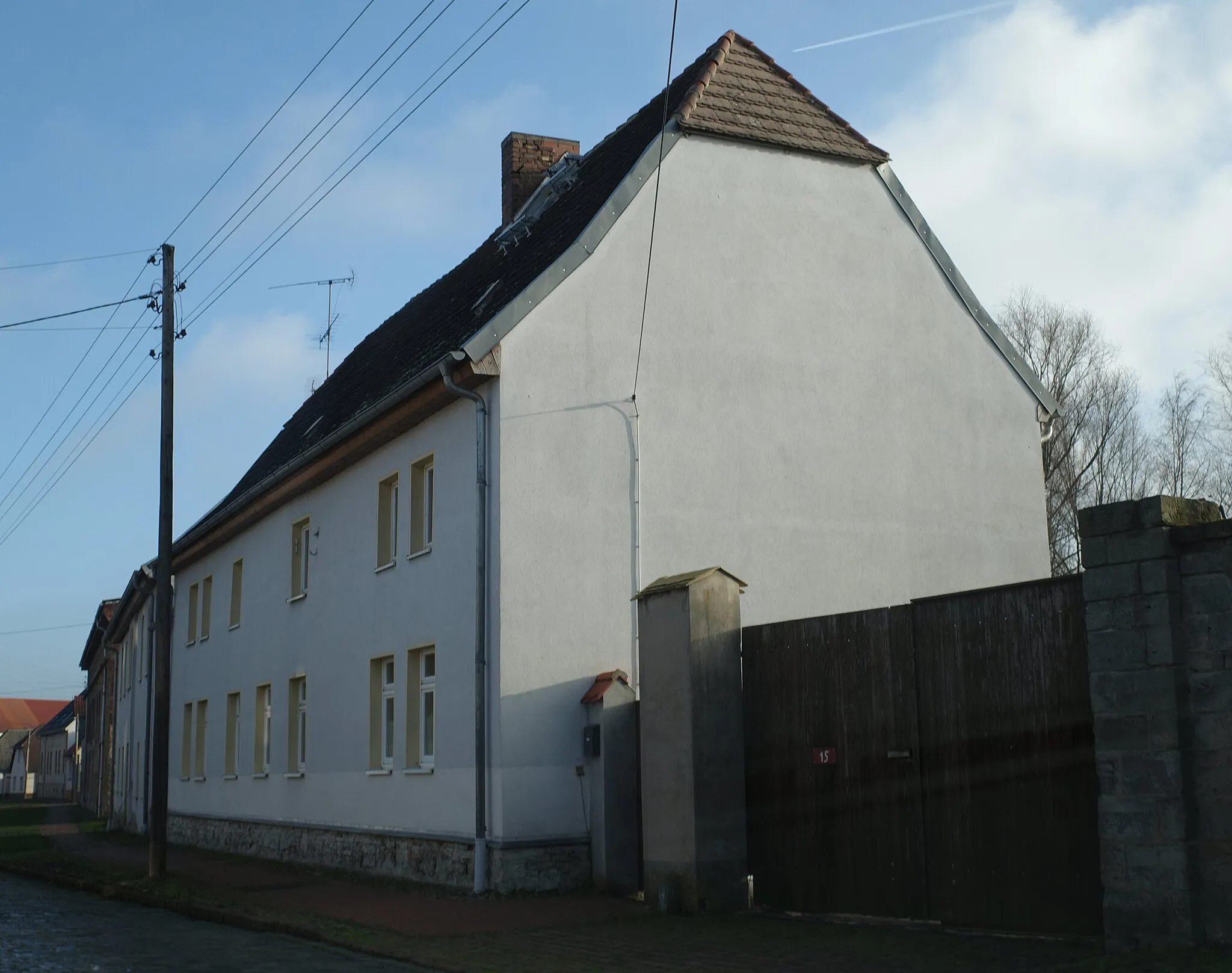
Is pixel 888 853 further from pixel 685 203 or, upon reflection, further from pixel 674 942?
A: pixel 685 203

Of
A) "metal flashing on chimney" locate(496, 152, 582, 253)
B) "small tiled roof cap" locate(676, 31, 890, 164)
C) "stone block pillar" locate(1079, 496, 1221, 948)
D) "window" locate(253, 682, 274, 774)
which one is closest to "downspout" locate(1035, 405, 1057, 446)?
"small tiled roof cap" locate(676, 31, 890, 164)

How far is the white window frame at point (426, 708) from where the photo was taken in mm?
17359

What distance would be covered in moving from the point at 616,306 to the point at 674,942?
26.3 ft

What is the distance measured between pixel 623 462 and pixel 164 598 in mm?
7036

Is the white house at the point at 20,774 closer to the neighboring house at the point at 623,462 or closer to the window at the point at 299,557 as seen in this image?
the window at the point at 299,557

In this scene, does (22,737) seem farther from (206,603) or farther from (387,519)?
(387,519)

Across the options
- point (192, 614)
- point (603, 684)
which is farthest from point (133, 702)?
point (603, 684)

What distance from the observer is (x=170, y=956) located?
1112 centimetres

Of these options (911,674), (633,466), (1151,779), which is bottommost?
(1151,779)

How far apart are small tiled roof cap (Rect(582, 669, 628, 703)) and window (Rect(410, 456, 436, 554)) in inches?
136

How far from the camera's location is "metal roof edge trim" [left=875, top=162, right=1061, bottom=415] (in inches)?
770

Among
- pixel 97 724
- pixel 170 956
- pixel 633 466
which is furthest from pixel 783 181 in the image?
pixel 97 724

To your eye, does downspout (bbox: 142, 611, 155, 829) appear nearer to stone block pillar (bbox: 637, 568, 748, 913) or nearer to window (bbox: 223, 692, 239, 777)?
window (bbox: 223, 692, 239, 777)

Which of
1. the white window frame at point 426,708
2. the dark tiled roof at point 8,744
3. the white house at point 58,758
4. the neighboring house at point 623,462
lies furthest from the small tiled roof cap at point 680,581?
the dark tiled roof at point 8,744
